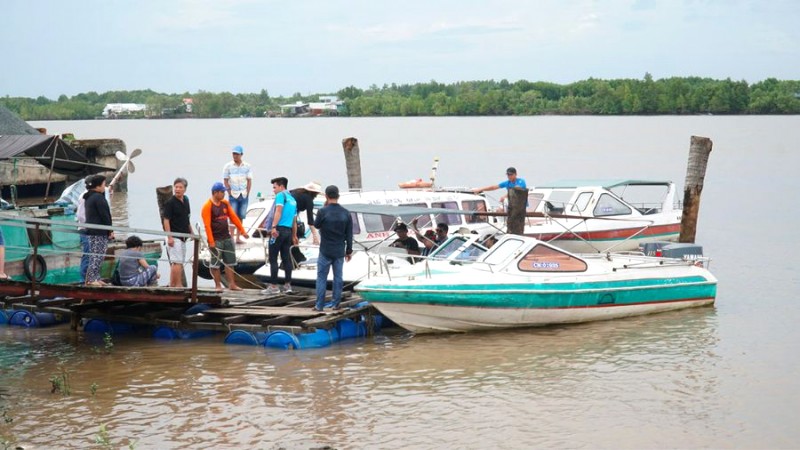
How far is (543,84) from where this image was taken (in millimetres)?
186125

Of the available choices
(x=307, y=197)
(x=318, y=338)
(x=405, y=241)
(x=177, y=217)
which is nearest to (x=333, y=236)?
(x=318, y=338)

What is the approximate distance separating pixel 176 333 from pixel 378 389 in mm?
4226

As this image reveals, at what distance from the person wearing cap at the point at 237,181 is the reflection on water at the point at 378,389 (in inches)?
185

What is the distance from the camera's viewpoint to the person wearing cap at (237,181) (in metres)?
21.2

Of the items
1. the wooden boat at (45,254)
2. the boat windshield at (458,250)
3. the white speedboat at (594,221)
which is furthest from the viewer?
the white speedboat at (594,221)

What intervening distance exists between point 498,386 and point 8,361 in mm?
7330

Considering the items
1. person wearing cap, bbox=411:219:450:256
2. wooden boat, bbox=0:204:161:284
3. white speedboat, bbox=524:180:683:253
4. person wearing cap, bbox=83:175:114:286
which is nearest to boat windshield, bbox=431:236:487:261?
person wearing cap, bbox=411:219:450:256

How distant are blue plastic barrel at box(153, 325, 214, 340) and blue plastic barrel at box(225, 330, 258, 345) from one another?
62 centimetres

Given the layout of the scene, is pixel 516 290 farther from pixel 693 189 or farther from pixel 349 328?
pixel 693 189

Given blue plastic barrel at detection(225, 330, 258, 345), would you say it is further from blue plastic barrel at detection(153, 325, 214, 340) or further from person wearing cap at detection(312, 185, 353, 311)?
person wearing cap at detection(312, 185, 353, 311)

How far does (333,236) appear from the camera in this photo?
16.5m

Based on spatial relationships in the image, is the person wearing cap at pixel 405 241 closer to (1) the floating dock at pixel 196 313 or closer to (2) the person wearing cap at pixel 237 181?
(1) the floating dock at pixel 196 313

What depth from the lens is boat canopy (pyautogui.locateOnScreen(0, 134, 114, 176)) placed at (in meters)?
23.0

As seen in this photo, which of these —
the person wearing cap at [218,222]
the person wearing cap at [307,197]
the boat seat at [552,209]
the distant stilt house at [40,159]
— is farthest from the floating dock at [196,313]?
the boat seat at [552,209]
